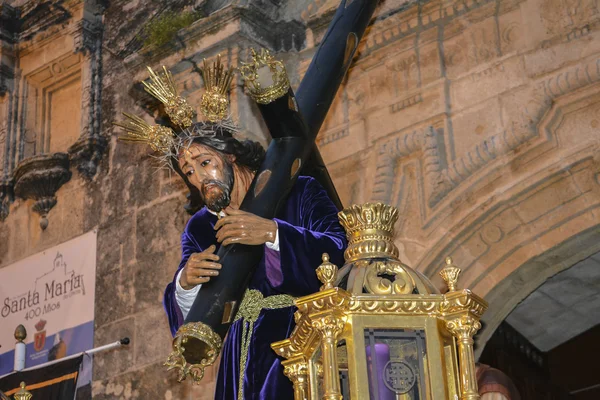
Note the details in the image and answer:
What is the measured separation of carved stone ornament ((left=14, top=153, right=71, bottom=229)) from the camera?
24.5ft

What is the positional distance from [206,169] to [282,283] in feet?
1.81

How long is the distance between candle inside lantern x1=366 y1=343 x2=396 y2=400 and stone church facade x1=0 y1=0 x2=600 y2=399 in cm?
269

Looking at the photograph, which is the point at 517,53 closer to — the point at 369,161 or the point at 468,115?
the point at 468,115

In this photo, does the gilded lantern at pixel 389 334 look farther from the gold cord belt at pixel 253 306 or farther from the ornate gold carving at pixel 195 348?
the gold cord belt at pixel 253 306

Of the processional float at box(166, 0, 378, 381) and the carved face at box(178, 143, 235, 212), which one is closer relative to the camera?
the processional float at box(166, 0, 378, 381)

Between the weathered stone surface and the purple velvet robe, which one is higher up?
the weathered stone surface

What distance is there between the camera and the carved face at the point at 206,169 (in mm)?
3793

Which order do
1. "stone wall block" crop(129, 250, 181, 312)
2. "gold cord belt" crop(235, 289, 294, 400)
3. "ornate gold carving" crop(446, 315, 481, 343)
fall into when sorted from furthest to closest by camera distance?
1. "stone wall block" crop(129, 250, 181, 312)
2. "gold cord belt" crop(235, 289, 294, 400)
3. "ornate gold carving" crop(446, 315, 481, 343)

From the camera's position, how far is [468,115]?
5469mm

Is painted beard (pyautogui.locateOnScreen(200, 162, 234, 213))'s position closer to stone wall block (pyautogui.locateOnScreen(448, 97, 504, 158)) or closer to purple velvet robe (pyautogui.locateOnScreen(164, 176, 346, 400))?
purple velvet robe (pyautogui.locateOnScreen(164, 176, 346, 400))

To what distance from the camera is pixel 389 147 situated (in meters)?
5.64

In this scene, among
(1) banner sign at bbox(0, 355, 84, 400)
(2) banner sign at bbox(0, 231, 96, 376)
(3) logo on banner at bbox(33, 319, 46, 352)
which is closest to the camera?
(1) banner sign at bbox(0, 355, 84, 400)

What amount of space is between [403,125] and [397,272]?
3042mm

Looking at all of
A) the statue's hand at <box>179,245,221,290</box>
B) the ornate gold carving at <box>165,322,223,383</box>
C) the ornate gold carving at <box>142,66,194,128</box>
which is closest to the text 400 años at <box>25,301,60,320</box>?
the ornate gold carving at <box>142,66,194,128</box>
